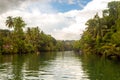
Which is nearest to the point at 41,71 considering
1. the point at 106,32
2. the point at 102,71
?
the point at 102,71

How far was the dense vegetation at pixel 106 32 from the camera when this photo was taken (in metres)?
89.0

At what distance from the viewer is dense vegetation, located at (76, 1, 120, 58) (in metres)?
89.0

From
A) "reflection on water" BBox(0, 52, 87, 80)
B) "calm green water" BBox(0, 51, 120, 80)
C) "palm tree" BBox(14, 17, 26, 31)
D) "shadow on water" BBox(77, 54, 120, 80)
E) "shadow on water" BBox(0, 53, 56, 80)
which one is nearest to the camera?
"reflection on water" BBox(0, 52, 87, 80)

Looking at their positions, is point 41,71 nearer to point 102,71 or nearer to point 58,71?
point 58,71

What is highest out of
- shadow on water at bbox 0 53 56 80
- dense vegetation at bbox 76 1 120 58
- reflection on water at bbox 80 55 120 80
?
dense vegetation at bbox 76 1 120 58

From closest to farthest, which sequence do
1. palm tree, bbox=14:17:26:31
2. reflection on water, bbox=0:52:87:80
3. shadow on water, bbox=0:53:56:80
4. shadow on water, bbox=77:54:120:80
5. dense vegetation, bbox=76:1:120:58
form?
reflection on water, bbox=0:52:87:80, shadow on water, bbox=0:53:56:80, shadow on water, bbox=77:54:120:80, dense vegetation, bbox=76:1:120:58, palm tree, bbox=14:17:26:31

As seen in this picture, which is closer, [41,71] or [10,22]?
[41,71]

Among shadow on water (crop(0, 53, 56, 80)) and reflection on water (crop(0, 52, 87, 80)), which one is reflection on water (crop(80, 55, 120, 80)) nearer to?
reflection on water (crop(0, 52, 87, 80))

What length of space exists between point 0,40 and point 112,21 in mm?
53917

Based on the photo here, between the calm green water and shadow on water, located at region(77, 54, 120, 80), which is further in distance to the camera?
shadow on water, located at region(77, 54, 120, 80)

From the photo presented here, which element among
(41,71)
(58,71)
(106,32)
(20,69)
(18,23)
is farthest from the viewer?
(18,23)

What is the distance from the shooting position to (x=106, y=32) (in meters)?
117

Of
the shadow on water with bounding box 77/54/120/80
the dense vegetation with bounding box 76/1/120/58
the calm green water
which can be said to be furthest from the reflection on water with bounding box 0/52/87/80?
the dense vegetation with bounding box 76/1/120/58

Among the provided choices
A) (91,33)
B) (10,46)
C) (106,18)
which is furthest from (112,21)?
(10,46)
